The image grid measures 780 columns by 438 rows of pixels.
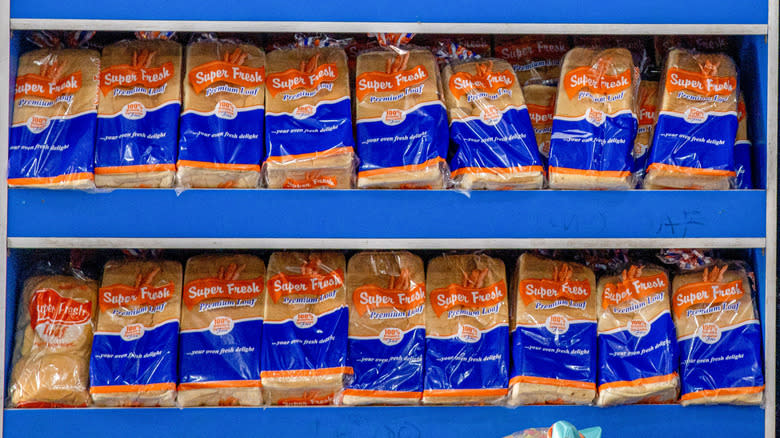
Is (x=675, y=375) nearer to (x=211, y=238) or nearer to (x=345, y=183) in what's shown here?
(x=345, y=183)

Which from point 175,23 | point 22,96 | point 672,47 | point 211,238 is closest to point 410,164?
point 211,238

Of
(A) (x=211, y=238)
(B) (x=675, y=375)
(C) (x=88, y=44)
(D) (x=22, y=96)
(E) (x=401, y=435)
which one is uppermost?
(C) (x=88, y=44)

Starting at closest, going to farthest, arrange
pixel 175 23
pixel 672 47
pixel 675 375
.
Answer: pixel 175 23, pixel 675 375, pixel 672 47

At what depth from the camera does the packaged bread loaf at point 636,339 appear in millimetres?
1993

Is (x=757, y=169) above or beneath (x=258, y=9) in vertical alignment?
beneath

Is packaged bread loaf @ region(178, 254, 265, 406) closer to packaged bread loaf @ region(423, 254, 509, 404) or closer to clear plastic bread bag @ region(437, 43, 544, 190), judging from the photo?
packaged bread loaf @ region(423, 254, 509, 404)

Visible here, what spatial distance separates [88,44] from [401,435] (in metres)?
1.30

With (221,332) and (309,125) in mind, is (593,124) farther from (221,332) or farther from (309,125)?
(221,332)

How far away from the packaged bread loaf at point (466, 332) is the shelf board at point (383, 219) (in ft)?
0.54

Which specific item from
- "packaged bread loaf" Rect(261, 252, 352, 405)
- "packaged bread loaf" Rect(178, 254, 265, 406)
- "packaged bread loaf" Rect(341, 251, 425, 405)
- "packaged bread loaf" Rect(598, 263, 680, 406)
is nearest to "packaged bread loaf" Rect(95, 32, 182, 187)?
"packaged bread loaf" Rect(178, 254, 265, 406)

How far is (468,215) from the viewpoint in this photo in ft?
6.34

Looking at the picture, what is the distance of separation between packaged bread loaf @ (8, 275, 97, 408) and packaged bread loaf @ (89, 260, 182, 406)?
41 mm

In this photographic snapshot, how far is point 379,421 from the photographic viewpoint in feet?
6.47

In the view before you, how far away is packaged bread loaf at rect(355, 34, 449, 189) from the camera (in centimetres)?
196
